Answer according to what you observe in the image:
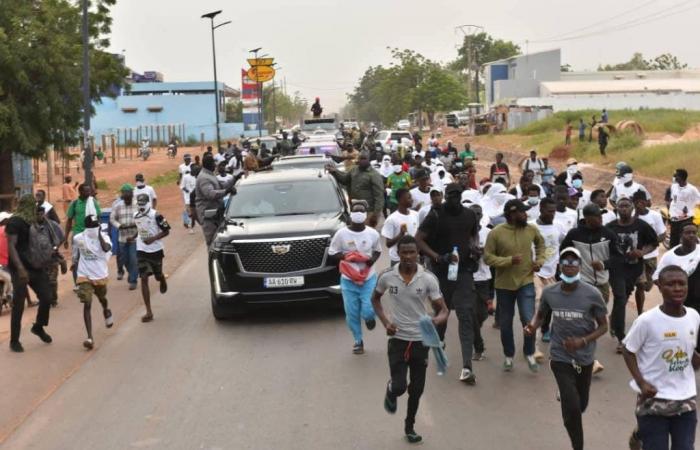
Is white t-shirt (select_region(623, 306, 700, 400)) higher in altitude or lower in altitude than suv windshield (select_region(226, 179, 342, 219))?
lower

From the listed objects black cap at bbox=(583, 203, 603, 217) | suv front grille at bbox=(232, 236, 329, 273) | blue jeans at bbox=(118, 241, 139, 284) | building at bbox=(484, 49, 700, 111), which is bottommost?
blue jeans at bbox=(118, 241, 139, 284)

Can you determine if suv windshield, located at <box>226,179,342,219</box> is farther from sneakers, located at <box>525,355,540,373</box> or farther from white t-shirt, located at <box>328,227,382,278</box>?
sneakers, located at <box>525,355,540,373</box>

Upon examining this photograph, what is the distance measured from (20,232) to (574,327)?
616 cm

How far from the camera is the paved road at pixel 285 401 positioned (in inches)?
267

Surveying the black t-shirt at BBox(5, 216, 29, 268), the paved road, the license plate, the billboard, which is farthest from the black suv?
the billboard

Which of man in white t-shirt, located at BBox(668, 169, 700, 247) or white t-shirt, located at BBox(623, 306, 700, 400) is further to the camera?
man in white t-shirt, located at BBox(668, 169, 700, 247)

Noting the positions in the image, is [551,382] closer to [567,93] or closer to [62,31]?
[62,31]

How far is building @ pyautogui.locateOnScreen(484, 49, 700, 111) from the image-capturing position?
73.7 metres

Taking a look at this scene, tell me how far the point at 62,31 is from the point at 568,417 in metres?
20.6

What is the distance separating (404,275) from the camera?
6.63m

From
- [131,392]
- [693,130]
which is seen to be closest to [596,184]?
[693,130]

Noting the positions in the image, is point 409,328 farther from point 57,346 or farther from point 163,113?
point 163,113

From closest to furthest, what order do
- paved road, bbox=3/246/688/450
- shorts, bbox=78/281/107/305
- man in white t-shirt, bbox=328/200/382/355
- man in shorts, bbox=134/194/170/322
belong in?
paved road, bbox=3/246/688/450 < man in white t-shirt, bbox=328/200/382/355 < shorts, bbox=78/281/107/305 < man in shorts, bbox=134/194/170/322

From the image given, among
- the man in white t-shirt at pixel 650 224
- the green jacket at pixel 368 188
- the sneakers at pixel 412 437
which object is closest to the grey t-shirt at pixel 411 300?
the sneakers at pixel 412 437
